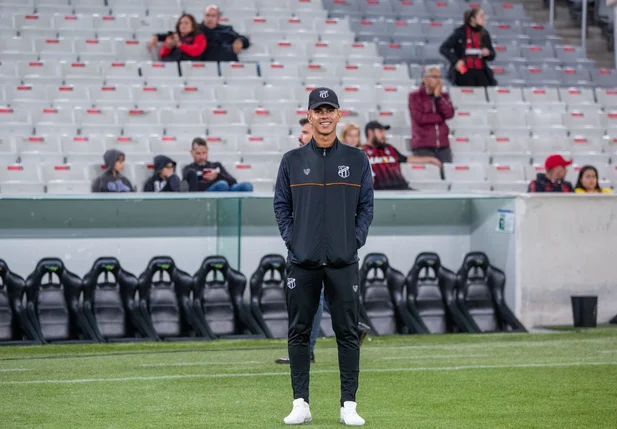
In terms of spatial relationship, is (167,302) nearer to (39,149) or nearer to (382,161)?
(382,161)

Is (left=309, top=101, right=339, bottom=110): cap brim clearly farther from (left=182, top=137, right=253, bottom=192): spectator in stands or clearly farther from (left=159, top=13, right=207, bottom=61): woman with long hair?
(left=159, top=13, right=207, bottom=61): woman with long hair

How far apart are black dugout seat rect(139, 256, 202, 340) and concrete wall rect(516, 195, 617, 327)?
3.91m

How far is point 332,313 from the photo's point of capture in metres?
7.02

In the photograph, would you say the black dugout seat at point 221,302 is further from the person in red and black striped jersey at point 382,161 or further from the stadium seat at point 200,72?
the stadium seat at point 200,72

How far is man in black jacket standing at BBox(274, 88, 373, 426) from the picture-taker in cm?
691

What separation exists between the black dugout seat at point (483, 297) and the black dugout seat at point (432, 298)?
0.35 feet

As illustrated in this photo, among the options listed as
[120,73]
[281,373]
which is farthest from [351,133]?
[120,73]

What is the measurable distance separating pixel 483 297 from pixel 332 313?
6575 mm

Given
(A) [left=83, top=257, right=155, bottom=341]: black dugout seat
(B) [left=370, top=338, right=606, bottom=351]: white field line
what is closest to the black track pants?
(B) [left=370, top=338, right=606, bottom=351]: white field line

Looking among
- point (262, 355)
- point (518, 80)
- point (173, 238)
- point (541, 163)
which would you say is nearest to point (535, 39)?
point (518, 80)

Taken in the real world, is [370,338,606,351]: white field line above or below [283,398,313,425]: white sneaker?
below

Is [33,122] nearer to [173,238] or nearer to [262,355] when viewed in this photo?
[173,238]

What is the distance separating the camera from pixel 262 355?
10883 mm

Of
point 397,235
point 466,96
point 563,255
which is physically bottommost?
point 563,255
